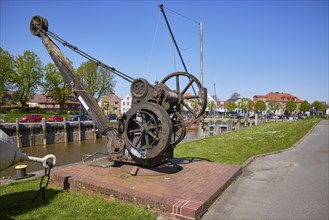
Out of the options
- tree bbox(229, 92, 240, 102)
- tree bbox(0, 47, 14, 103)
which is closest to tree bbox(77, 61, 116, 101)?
tree bbox(0, 47, 14, 103)

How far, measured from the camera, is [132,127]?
729 centimetres

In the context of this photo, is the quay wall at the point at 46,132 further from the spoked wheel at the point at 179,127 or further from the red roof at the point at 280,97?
the red roof at the point at 280,97

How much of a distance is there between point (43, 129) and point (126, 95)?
62.6m

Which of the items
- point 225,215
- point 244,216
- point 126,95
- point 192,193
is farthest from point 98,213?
point 126,95

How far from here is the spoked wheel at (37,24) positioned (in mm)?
8836

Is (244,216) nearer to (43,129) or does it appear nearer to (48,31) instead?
(48,31)

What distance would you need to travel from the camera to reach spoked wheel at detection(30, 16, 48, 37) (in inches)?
348

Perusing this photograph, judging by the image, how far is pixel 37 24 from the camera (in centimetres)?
883

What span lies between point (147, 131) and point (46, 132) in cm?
2474

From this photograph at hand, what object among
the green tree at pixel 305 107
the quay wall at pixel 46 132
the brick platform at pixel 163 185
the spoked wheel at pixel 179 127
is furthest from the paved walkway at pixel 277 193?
the green tree at pixel 305 107

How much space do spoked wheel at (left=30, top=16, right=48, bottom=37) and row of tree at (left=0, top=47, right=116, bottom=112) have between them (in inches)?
1327

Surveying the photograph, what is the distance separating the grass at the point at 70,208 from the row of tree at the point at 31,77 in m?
37.8

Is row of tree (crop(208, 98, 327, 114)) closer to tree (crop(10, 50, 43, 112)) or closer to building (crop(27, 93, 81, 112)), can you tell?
building (crop(27, 93, 81, 112))

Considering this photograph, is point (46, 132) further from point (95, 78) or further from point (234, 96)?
point (234, 96)
